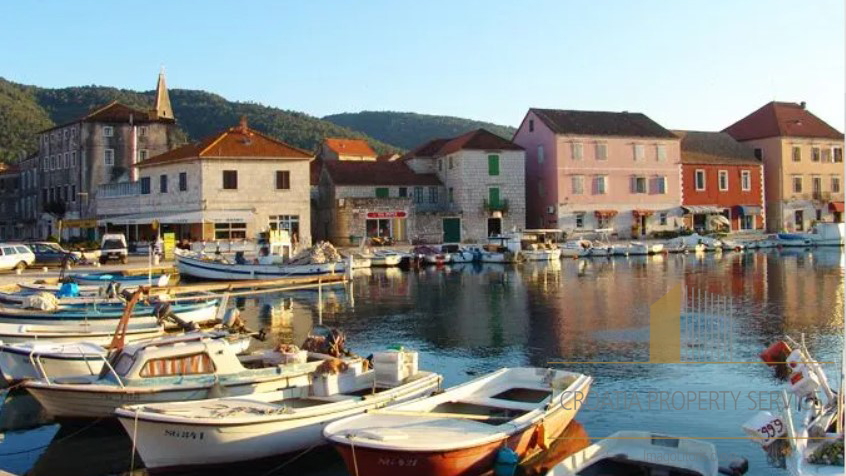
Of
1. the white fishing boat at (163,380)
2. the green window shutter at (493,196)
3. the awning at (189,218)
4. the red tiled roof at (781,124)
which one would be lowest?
the white fishing boat at (163,380)

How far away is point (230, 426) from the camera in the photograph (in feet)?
36.1

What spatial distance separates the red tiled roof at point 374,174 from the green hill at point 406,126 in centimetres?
9364

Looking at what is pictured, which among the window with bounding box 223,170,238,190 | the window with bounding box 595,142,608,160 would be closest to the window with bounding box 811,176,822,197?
the window with bounding box 595,142,608,160

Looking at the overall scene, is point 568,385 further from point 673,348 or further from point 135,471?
point 673,348

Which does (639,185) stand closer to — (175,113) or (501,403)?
(501,403)

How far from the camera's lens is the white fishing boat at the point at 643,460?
10367mm

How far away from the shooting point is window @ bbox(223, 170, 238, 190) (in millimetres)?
51219

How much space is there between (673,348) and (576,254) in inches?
1401

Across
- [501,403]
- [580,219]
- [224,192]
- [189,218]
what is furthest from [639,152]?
[501,403]

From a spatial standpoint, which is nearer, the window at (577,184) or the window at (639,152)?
the window at (577,184)

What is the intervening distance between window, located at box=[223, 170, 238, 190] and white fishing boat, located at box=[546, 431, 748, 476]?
4303 centimetres

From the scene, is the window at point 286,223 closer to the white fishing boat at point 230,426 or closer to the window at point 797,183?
the white fishing boat at point 230,426

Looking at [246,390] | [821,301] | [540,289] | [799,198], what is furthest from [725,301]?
[799,198]

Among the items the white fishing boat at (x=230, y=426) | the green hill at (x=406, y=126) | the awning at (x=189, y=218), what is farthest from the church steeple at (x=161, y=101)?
the green hill at (x=406, y=126)
